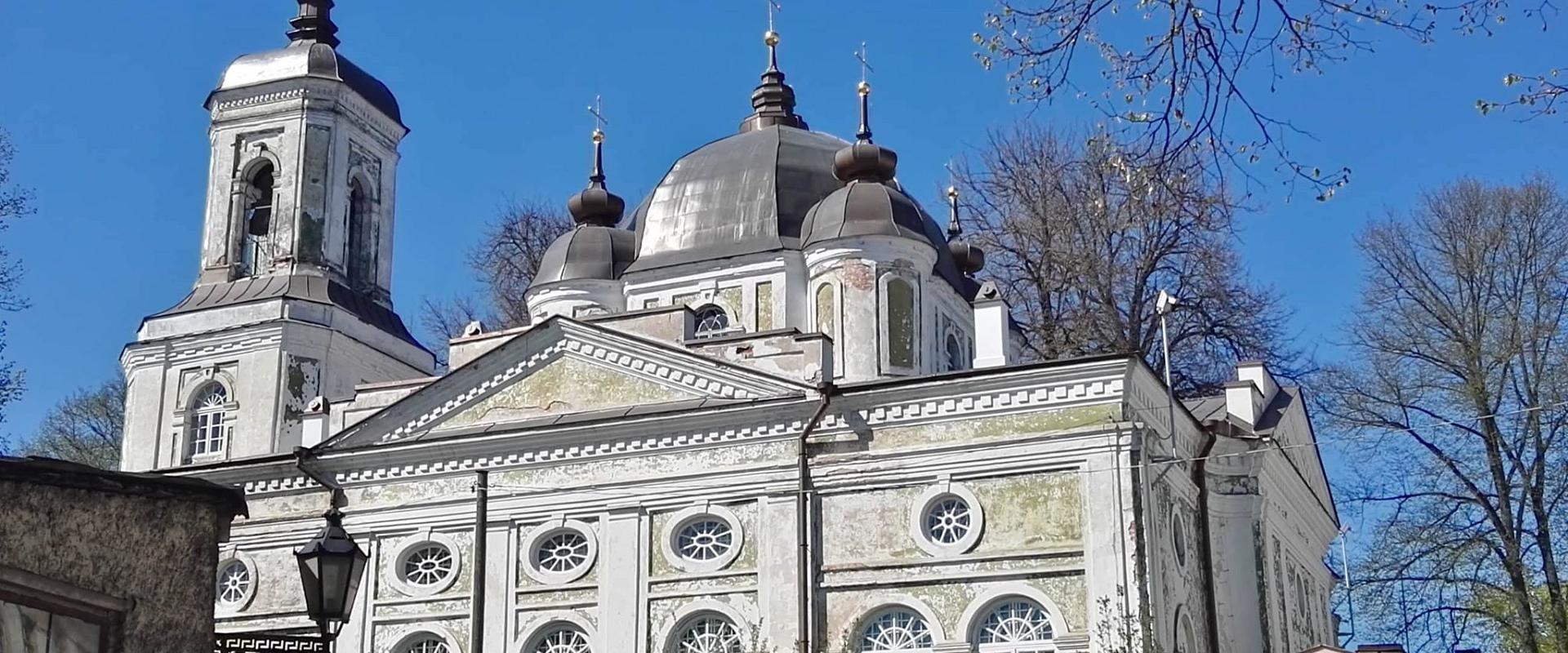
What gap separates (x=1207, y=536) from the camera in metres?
23.9

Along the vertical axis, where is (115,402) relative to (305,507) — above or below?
above

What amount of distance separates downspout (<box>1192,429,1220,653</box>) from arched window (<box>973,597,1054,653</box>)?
3213mm

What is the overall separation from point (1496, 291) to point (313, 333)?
18.4 meters

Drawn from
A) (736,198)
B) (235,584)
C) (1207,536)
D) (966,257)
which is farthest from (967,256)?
(235,584)

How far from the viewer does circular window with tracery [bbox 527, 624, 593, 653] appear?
23.2 m

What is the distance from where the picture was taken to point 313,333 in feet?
95.4

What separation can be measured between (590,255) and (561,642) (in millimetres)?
8526

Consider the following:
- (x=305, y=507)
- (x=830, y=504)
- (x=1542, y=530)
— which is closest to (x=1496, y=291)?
(x=1542, y=530)

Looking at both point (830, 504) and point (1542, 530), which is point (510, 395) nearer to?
point (830, 504)

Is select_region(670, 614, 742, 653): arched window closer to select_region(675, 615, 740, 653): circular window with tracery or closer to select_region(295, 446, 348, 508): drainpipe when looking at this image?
select_region(675, 615, 740, 653): circular window with tracery

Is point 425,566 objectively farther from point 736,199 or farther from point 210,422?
point 736,199

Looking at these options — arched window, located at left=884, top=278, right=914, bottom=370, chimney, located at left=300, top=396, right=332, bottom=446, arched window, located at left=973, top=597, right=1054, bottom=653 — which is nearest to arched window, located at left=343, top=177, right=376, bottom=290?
chimney, located at left=300, top=396, right=332, bottom=446

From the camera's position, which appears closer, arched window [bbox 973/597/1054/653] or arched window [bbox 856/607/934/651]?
arched window [bbox 973/597/1054/653]

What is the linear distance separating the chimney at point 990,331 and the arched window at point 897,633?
367cm
